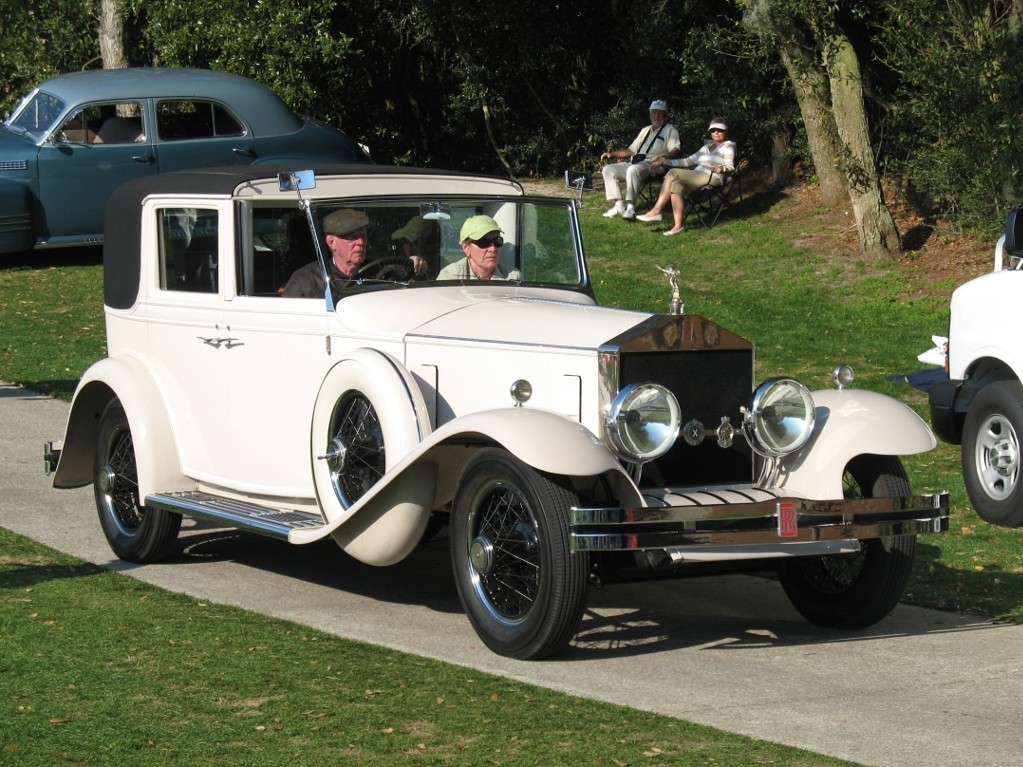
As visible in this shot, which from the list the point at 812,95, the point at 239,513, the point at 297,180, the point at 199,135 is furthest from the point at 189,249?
the point at 812,95

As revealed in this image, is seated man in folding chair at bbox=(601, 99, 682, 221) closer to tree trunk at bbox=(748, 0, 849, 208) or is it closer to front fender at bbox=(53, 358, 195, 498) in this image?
tree trunk at bbox=(748, 0, 849, 208)

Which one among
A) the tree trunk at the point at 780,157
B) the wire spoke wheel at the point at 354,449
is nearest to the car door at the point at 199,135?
the tree trunk at the point at 780,157

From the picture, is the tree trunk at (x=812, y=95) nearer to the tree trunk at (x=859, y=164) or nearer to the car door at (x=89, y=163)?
the tree trunk at (x=859, y=164)

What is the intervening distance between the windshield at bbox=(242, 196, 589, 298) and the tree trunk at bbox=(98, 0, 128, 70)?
53.5 ft

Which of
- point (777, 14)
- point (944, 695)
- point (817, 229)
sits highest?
point (777, 14)

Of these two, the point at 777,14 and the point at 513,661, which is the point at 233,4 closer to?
the point at 777,14

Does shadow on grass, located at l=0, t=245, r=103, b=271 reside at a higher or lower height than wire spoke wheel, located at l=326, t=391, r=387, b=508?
higher

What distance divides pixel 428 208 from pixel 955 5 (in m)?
11.2

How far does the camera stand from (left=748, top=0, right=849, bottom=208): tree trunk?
58.1ft

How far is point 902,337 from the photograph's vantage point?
14461 mm

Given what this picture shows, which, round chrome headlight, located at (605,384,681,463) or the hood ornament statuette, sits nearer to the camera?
round chrome headlight, located at (605,384,681,463)

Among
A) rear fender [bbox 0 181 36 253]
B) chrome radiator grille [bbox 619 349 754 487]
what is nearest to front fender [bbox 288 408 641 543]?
chrome radiator grille [bbox 619 349 754 487]

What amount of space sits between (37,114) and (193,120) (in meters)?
1.78

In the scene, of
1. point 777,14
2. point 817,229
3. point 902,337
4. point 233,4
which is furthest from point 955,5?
point 233,4
